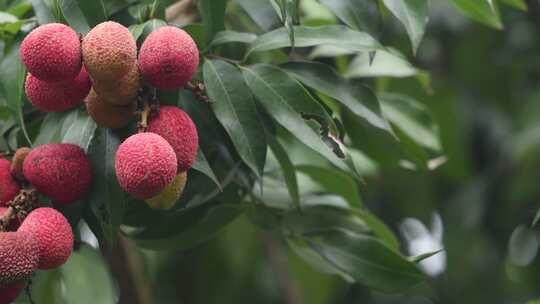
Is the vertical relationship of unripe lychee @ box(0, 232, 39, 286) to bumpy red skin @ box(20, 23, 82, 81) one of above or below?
below

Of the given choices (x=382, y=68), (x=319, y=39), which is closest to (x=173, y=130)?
(x=319, y=39)

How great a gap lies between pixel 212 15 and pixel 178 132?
0.19 metres

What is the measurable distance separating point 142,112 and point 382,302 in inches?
70.0

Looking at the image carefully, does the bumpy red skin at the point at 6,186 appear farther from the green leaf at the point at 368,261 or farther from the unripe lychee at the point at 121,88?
the green leaf at the point at 368,261

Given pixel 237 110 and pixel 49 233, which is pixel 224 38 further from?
pixel 49 233

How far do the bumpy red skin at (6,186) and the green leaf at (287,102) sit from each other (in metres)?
0.25

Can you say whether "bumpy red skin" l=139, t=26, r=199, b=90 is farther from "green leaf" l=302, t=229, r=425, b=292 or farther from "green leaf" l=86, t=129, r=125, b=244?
"green leaf" l=302, t=229, r=425, b=292

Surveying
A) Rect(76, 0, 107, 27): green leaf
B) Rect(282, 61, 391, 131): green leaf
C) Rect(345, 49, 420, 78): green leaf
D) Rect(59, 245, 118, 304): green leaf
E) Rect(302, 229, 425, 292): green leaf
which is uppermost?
Rect(76, 0, 107, 27): green leaf

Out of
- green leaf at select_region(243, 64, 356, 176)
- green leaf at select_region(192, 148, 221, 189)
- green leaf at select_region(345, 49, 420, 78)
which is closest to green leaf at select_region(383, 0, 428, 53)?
green leaf at select_region(243, 64, 356, 176)

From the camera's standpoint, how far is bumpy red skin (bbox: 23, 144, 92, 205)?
37.5 inches

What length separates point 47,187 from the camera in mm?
966

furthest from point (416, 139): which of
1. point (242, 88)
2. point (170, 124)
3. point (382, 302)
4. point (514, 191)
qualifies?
point (382, 302)

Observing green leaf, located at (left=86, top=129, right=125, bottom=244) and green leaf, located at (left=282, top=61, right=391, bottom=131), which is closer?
green leaf, located at (left=86, top=129, right=125, bottom=244)

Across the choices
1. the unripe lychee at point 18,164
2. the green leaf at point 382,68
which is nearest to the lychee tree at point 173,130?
the unripe lychee at point 18,164
